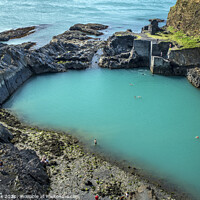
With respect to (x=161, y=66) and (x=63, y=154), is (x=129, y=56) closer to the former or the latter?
(x=161, y=66)

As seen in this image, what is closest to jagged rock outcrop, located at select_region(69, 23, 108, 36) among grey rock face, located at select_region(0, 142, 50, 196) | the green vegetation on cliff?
the green vegetation on cliff

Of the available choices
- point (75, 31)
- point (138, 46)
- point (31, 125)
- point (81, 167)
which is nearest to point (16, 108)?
point (31, 125)

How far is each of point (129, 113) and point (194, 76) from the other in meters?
21.6

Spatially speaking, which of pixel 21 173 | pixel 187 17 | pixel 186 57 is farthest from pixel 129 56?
pixel 21 173

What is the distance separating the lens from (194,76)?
49188 millimetres

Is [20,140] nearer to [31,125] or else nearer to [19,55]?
[31,125]

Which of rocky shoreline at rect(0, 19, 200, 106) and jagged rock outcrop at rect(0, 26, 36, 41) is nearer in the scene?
rocky shoreline at rect(0, 19, 200, 106)

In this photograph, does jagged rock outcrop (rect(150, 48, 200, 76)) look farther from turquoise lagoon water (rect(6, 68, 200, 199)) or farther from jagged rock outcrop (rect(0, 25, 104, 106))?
jagged rock outcrop (rect(0, 25, 104, 106))

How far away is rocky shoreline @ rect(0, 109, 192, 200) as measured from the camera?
73.5 ft

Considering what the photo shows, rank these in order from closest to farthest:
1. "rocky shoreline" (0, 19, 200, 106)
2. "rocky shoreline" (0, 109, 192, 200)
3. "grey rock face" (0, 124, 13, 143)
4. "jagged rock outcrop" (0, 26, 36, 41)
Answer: "rocky shoreline" (0, 109, 192, 200) < "grey rock face" (0, 124, 13, 143) < "rocky shoreline" (0, 19, 200, 106) < "jagged rock outcrop" (0, 26, 36, 41)

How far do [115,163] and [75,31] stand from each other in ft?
247

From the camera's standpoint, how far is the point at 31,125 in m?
36.1

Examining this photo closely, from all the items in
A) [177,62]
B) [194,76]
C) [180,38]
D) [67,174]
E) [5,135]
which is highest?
[180,38]

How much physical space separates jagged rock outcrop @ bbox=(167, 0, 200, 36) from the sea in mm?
19031
